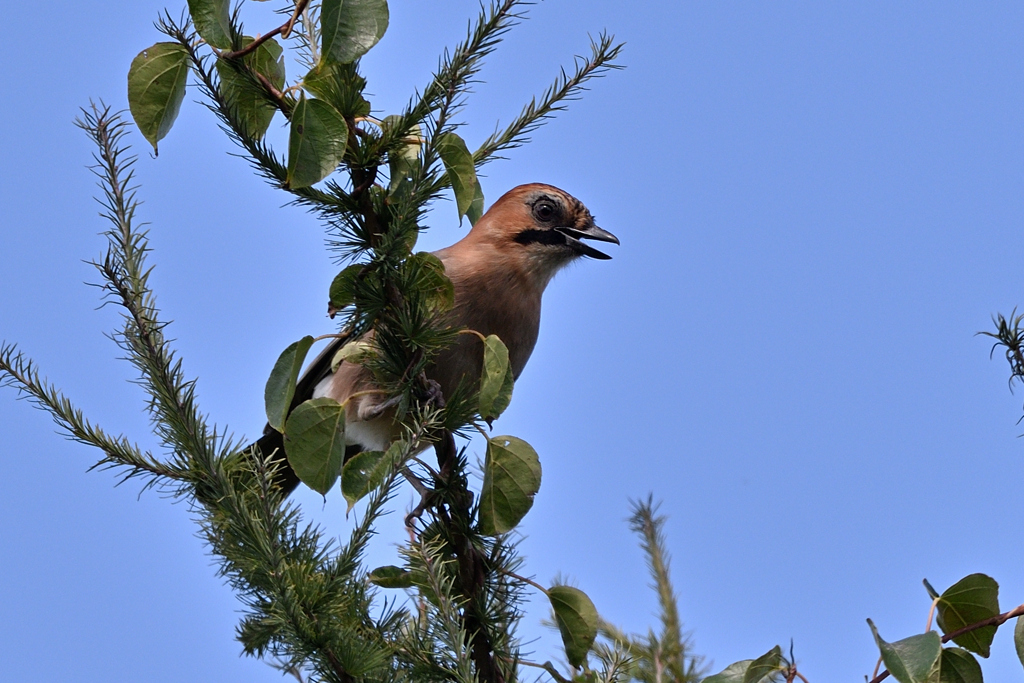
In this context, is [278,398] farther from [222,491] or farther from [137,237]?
[137,237]

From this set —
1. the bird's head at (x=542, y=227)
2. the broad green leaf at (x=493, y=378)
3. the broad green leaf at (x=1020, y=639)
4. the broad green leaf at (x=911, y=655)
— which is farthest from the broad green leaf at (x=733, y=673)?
the bird's head at (x=542, y=227)

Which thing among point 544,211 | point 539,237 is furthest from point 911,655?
point 544,211

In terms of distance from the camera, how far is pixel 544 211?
16.1ft

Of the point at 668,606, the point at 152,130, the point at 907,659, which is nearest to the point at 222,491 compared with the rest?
the point at 152,130

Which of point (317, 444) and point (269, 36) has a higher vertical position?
point (269, 36)

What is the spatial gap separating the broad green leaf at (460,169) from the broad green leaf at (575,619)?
45.1 inches

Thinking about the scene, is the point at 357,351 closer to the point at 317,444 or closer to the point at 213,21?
the point at 317,444

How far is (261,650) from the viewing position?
2.58 m

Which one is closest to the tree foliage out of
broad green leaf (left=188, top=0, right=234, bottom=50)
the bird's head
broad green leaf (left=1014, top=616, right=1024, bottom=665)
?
broad green leaf (left=188, top=0, right=234, bottom=50)

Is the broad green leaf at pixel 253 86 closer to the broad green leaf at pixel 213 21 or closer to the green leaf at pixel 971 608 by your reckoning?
the broad green leaf at pixel 213 21

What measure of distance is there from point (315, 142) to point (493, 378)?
78cm

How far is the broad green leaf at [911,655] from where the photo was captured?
77.8 inches

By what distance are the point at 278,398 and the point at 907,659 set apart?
1.58 meters

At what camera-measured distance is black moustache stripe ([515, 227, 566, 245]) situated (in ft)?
15.6
